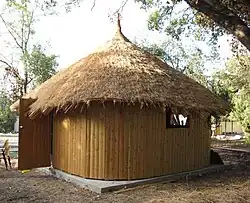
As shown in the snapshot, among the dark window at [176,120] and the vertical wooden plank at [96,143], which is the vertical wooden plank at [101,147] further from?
the dark window at [176,120]

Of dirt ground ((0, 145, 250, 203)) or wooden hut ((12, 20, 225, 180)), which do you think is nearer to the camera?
dirt ground ((0, 145, 250, 203))

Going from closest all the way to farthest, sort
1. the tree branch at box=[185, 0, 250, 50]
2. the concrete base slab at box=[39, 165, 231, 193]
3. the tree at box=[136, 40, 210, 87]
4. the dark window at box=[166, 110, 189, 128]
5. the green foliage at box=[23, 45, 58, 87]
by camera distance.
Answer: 1. the tree branch at box=[185, 0, 250, 50]
2. the concrete base slab at box=[39, 165, 231, 193]
3. the dark window at box=[166, 110, 189, 128]
4. the green foliage at box=[23, 45, 58, 87]
5. the tree at box=[136, 40, 210, 87]

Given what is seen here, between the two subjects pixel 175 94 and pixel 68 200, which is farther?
pixel 175 94

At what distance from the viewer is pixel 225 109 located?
11.3 meters

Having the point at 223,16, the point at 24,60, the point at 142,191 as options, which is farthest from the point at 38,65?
the point at 223,16

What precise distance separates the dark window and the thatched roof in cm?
70

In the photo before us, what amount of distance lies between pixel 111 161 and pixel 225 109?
412 cm

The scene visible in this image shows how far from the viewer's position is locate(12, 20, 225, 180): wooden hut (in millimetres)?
9562

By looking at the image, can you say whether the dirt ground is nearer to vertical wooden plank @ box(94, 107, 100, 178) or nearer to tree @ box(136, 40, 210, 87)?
vertical wooden plank @ box(94, 107, 100, 178)

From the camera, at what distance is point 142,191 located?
8727mm

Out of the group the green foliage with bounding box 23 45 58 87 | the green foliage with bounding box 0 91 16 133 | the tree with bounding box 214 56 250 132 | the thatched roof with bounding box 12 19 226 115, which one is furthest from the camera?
the green foliage with bounding box 0 91 16 133

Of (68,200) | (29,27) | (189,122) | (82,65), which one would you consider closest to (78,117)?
(82,65)

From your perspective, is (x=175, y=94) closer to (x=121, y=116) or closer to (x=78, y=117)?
(x=121, y=116)

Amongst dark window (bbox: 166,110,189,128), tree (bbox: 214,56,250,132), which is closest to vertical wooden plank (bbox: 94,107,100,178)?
dark window (bbox: 166,110,189,128)
